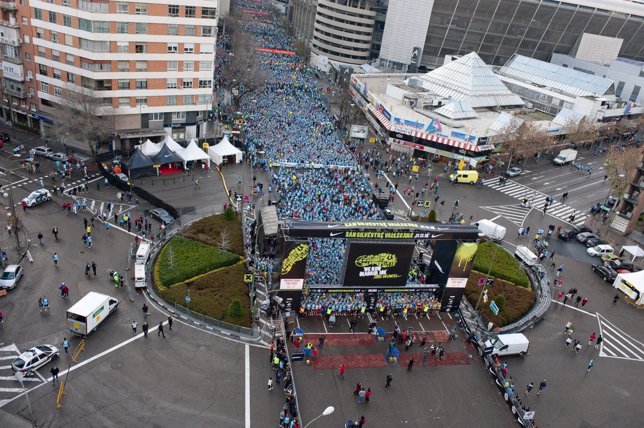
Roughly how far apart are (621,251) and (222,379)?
4401cm

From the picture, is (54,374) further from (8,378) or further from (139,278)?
(139,278)

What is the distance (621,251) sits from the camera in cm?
5397

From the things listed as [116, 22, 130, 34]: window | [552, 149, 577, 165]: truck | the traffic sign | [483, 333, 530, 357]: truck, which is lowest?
[483, 333, 530, 357]: truck

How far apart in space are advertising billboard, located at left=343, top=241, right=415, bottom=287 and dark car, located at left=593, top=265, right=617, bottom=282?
22826 mm

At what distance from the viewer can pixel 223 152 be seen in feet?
200

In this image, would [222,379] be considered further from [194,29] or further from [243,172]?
[194,29]

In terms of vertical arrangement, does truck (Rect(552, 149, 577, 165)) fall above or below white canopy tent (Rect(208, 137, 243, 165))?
above

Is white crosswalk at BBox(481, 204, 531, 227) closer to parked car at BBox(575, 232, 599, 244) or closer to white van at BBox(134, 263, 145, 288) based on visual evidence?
parked car at BBox(575, 232, 599, 244)

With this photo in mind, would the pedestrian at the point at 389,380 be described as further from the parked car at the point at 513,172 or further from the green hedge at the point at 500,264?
the parked car at the point at 513,172

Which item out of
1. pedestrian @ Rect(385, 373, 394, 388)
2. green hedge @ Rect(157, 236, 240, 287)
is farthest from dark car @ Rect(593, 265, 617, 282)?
green hedge @ Rect(157, 236, 240, 287)

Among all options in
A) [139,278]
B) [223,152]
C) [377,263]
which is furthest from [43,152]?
[377,263]

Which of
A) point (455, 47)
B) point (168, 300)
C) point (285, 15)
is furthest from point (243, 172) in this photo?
point (285, 15)

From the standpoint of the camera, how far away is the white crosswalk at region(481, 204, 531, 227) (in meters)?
59.1

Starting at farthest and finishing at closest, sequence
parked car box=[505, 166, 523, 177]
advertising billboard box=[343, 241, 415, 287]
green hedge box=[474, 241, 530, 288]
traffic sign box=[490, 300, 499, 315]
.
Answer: parked car box=[505, 166, 523, 177] < green hedge box=[474, 241, 530, 288] < traffic sign box=[490, 300, 499, 315] < advertising billboard box=[343, 241, 415, 287]
